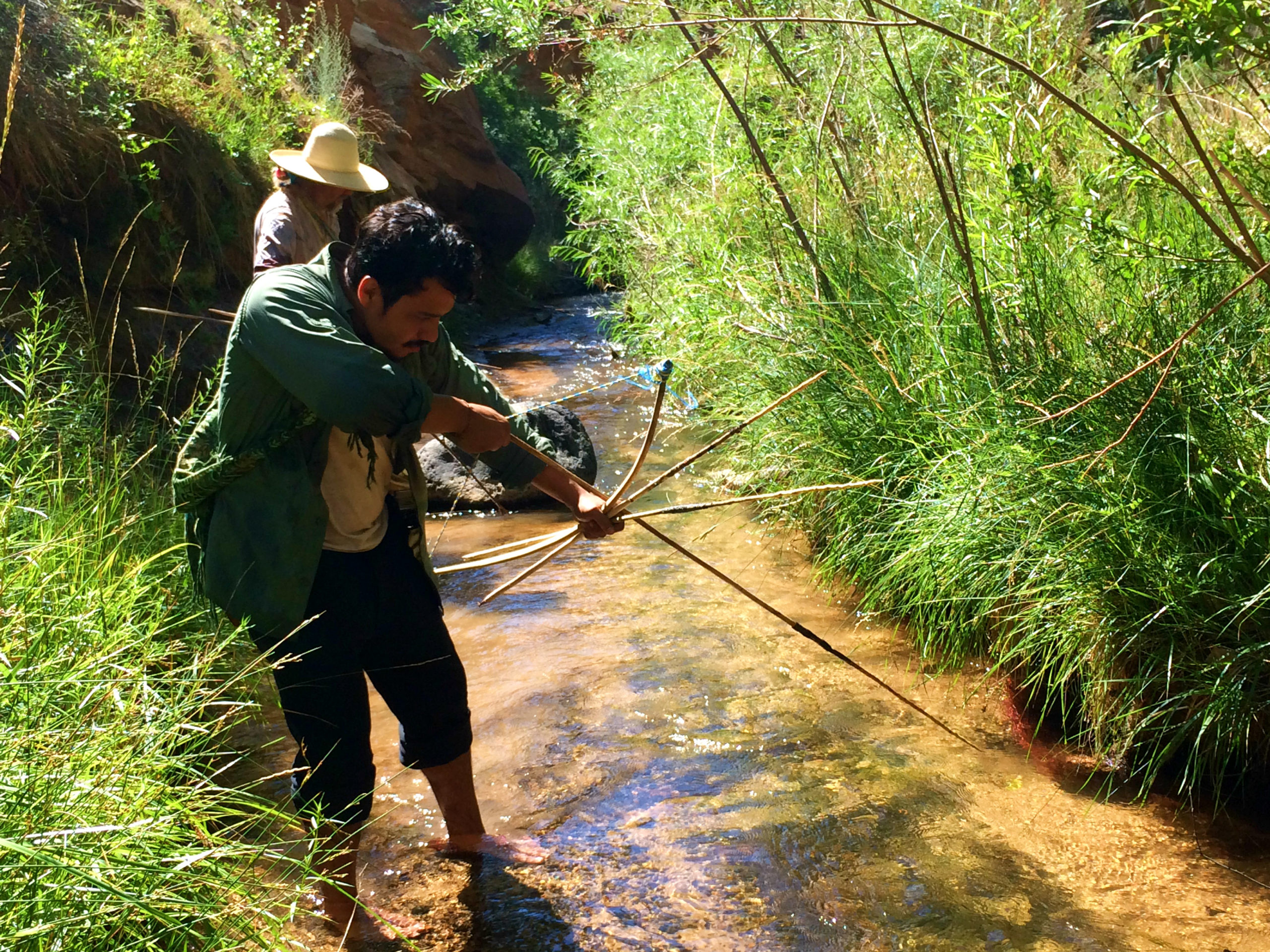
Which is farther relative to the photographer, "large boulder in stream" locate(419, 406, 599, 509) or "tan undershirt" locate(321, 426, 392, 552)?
"large boulder in stream" locate(419, 406, 599, 509)

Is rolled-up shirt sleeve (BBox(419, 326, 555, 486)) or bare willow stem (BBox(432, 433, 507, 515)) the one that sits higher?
rolled-up shirt sleeve (BBox(419, 326, 555, 486))

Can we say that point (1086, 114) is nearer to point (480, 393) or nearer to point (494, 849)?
point (480, 393)

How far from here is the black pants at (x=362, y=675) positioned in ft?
8.27

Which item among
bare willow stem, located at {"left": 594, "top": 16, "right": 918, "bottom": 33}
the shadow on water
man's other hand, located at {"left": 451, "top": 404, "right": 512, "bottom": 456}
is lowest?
the shadow on water

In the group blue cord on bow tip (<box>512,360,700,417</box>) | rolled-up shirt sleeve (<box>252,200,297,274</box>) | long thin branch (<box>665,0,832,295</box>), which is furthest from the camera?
rolled-up shirt sleeve (<box>252,200,297,274</box>)

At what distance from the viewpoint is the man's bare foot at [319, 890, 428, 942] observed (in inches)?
102

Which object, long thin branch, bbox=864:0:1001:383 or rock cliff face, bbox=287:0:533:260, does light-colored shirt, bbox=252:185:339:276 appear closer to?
long thin branch, bbox=864:0:1001:383

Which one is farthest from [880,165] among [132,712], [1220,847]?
[132,712]

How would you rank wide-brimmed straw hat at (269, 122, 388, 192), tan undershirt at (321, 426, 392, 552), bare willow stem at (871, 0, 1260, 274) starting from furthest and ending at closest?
wide-brimmed straw hat at (269, 122, 388, 192) → tan undershirt at (321, 426, 392, 552) → bare willow stem at (871, 0, 1260, 274)

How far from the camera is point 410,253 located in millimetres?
2348

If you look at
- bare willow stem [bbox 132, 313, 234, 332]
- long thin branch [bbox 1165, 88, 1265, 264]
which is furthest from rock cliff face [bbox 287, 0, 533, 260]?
long thin branch [bbox 1165, 88, 1265, 264]

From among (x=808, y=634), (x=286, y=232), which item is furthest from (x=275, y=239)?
(x=808, y=634)

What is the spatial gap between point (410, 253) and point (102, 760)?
1.14 metres

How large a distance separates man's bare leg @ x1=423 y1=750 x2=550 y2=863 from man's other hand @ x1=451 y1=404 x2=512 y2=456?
91 cm
